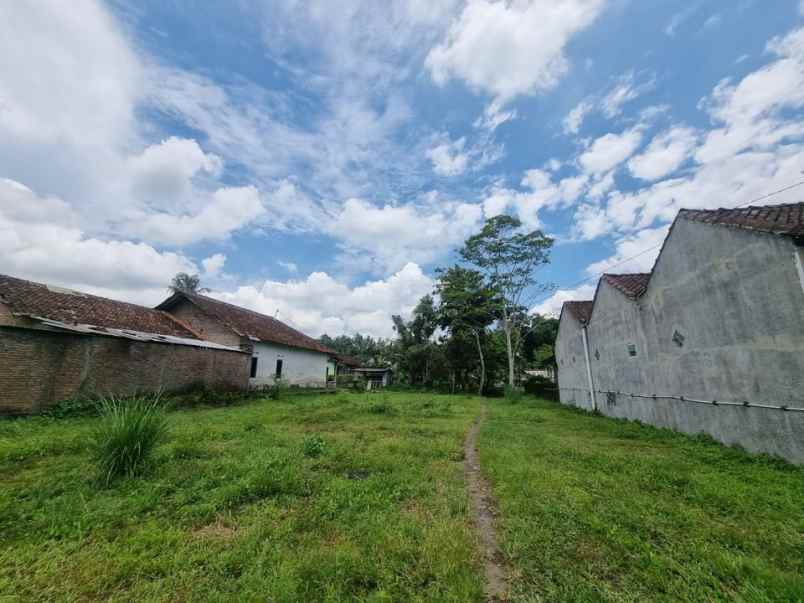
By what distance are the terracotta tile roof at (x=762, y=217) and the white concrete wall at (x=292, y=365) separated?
63.6 ft

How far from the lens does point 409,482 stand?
4.76 metres

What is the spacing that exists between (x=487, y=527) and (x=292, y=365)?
2004 cm

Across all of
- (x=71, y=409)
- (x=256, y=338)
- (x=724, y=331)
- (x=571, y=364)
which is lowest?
(x=71, y=409)

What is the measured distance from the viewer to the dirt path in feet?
8.58

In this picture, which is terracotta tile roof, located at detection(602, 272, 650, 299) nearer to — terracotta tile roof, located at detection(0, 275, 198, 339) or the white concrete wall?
the white concrete wall

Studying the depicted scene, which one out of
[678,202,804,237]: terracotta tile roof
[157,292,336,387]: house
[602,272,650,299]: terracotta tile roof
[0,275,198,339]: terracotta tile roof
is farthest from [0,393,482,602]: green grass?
[157,292,336,387]: house

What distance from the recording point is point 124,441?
14.8 ft

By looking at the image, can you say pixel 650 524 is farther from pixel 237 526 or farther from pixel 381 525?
pixel 237 526

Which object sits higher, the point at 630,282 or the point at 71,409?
the point at 630,282

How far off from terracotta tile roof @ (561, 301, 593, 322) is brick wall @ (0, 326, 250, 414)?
1770 cm

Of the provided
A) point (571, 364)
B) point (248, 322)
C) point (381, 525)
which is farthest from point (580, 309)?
point (248, 322)

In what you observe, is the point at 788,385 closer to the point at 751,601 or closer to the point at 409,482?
the point at 751,601

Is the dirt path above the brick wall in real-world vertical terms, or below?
below

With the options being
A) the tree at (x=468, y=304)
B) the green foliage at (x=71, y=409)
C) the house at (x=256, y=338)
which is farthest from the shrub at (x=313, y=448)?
the tree at (x=468, y=304)
